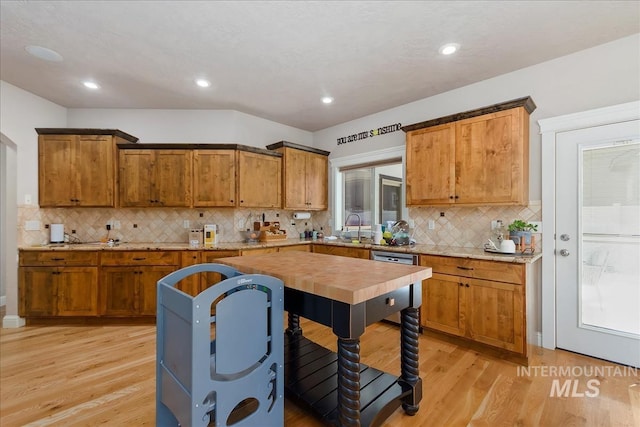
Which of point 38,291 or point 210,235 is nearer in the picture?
point 38,291

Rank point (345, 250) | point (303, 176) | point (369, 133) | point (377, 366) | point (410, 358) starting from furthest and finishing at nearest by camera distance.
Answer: point (303, 176) → point (369, 133) → point (345, 250) → point (377, 366) → point (410, 358)

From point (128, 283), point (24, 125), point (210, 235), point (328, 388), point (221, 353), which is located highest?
point (24, 125)

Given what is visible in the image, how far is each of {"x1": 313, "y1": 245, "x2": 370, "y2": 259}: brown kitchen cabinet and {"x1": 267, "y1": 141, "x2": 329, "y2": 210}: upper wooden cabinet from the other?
830 mm

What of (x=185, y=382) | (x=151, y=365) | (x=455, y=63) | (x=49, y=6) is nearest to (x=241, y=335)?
(x=185, y=382)

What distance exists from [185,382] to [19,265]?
352 centimetres

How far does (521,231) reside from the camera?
2840 mm

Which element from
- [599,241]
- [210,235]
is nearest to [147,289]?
[210,235]

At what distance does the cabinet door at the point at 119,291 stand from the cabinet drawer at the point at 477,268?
342 centimetres

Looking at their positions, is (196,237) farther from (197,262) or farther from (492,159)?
(492,159)

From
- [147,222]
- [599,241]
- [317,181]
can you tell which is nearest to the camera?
[599,241]

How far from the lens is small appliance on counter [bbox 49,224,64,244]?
12.2 feet

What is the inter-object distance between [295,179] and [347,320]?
3321 mm

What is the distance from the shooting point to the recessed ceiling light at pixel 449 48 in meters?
2.57

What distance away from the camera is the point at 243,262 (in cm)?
Result: 209
